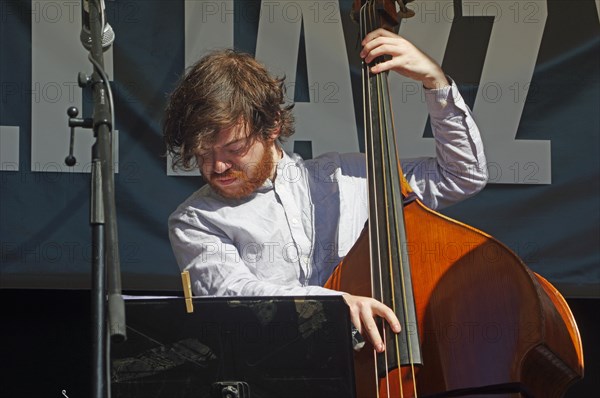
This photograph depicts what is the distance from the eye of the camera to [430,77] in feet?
8.69

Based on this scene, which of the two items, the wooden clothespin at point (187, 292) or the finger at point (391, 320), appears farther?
the finger at point (391, 320)

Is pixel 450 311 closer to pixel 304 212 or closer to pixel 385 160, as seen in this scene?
pixel 385 160

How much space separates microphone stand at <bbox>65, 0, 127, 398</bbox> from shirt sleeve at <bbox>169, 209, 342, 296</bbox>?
0.68 metres

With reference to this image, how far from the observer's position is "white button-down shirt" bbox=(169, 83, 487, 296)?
267 cm

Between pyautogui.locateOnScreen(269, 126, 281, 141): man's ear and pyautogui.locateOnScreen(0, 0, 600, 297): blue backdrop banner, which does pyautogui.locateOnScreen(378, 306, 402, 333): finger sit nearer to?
pyautogui.locateOnScreen(269, 126, 281, 141): man's ear

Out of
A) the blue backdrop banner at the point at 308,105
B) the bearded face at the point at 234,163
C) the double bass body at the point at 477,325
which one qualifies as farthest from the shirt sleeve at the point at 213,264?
the blue backdrop banner at the point at 308,105

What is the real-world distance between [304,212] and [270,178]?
13cm

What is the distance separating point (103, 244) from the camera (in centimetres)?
179

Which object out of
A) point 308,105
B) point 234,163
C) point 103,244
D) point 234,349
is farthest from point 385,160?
point 308,105

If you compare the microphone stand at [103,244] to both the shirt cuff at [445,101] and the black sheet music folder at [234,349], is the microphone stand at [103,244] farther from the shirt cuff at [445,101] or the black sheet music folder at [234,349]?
the shirt cuff at [445,101]

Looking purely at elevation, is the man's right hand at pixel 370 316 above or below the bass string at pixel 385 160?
below

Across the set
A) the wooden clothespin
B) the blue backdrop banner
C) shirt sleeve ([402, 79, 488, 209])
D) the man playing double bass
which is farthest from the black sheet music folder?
the blue backdrop banner

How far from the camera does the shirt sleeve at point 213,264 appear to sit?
246cm

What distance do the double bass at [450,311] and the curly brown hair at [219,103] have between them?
1.52ft
